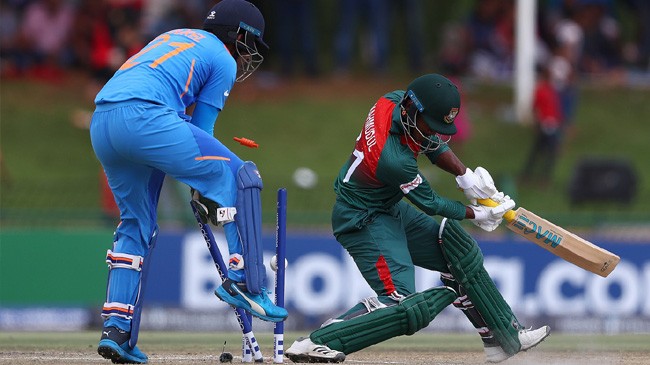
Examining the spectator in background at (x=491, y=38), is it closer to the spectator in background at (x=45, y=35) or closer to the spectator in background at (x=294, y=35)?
the spectator in background at (x=294, y=35)

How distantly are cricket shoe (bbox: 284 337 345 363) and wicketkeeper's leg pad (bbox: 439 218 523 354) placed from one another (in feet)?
3.31

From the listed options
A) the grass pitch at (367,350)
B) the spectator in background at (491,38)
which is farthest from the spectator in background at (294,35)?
the grass pitch at (367,350)

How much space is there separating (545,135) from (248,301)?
459 inches

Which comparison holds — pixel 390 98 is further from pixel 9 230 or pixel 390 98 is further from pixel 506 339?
pixel 9 230

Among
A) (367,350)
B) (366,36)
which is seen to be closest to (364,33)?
(366,36)

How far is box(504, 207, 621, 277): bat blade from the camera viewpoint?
28.6ft

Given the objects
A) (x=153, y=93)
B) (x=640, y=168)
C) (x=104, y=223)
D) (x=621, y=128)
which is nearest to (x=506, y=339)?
(x=153, y=93)

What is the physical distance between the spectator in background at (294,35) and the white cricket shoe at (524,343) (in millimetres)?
11621

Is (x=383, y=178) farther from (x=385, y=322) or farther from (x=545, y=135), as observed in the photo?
(x=545, y=135)

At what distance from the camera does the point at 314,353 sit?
27.3ft

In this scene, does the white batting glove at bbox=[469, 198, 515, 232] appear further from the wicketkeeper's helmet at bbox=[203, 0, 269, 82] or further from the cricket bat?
the wicketkeeper's helmet at bbox=[203, 0, 269, 82]

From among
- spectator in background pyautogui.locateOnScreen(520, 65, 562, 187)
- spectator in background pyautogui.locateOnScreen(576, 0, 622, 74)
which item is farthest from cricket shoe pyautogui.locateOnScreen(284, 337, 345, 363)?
spectator in background pyautogui.locateOnScreen(576, 0, 622, 74)

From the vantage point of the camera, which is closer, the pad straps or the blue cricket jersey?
the blue cricket jersey

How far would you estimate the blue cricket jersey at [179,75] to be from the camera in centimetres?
788
